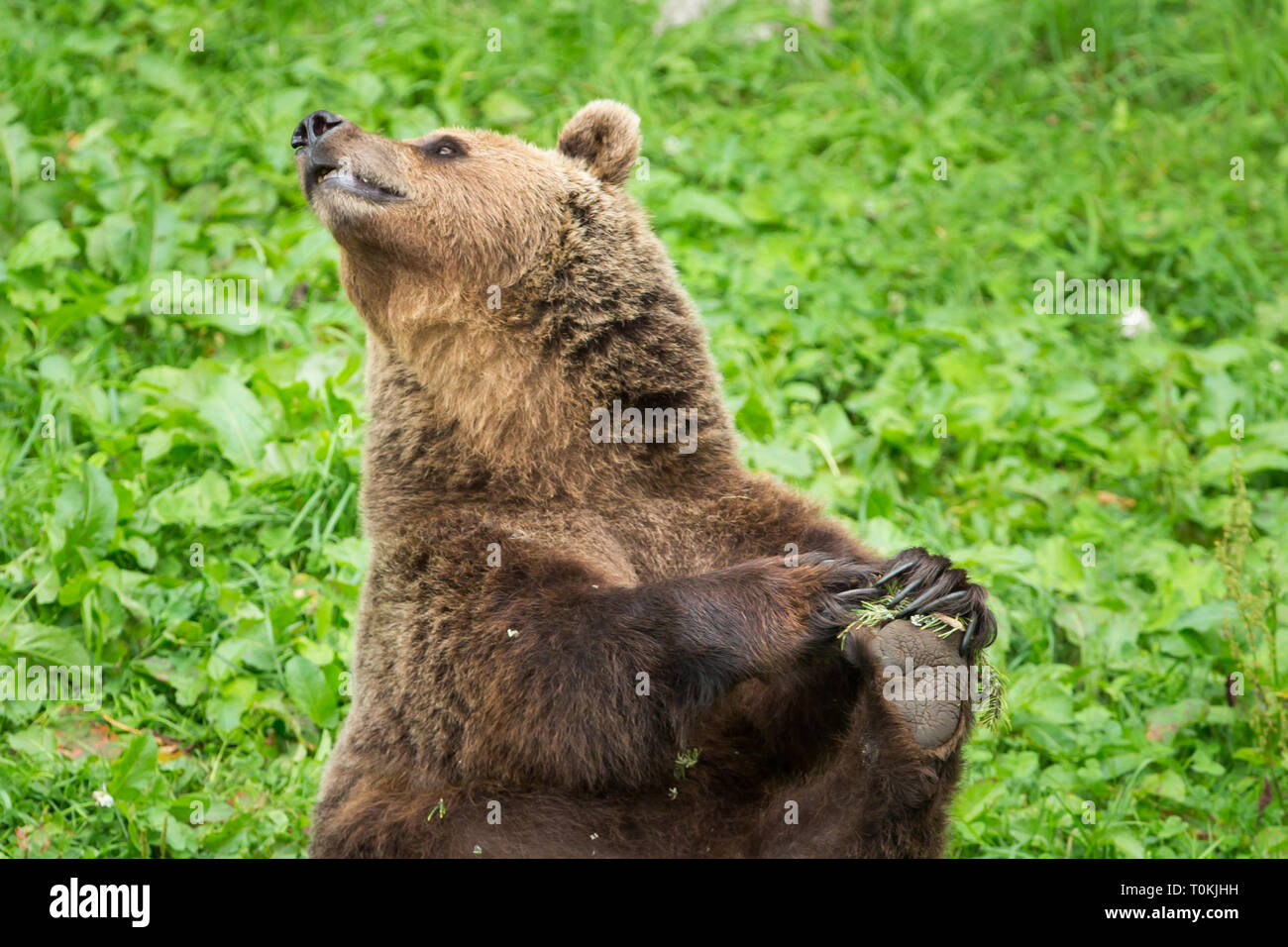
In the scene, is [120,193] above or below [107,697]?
above

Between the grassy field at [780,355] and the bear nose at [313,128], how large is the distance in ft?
6.45

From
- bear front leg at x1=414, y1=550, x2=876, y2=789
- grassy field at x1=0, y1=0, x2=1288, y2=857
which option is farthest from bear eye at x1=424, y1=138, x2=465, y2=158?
grassy field at x1=0, y1=0, x2=1288, y2=857

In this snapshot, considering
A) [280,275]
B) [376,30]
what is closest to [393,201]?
[280,275]

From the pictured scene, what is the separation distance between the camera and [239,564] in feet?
20.9

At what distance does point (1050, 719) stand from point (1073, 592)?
91cm

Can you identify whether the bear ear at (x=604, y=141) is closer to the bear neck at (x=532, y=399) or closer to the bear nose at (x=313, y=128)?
the bear neck at (x=532, y=399)

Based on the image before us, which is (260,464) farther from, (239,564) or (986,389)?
(986,389)

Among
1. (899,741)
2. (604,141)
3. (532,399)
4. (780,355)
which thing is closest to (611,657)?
(899,741)

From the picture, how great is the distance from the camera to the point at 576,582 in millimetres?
4250

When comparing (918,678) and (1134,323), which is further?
(1134,323)

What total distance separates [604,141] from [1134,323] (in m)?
4.28

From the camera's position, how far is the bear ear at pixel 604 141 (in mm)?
5387

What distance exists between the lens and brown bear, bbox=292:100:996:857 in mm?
4109

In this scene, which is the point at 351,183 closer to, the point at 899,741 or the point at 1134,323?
the point at 899,741
